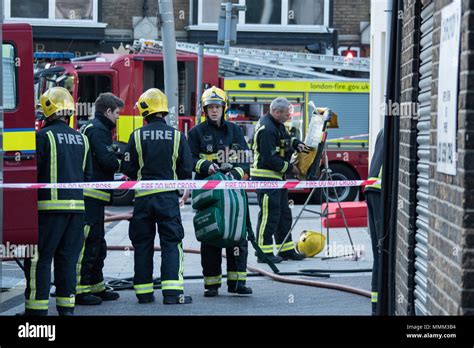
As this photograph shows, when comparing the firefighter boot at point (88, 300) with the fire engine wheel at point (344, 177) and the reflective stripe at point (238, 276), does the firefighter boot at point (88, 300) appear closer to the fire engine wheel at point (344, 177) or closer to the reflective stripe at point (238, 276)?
the reflective stripe at point (238, 276)

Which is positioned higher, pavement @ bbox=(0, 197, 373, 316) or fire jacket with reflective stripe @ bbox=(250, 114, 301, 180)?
fire jacket with reflective stripe @ bbox=(250, 114, 301, 180)

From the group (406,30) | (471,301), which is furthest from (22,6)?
(471,301)

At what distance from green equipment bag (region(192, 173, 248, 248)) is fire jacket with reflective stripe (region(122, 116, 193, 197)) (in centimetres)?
36

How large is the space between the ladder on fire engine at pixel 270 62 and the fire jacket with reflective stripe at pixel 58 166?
12.8 m

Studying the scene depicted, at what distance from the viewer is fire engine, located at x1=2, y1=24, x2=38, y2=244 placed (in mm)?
8133

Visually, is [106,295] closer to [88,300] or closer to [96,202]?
[88,300]

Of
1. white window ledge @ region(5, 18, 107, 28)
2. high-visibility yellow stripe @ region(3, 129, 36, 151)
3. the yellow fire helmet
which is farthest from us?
white window ledge @ region(5, 18, 107, 28)

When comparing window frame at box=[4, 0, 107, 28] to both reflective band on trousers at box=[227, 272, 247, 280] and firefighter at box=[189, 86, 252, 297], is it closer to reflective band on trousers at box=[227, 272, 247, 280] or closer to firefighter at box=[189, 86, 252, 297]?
firefighter at box=[189, 86, 252, 297]

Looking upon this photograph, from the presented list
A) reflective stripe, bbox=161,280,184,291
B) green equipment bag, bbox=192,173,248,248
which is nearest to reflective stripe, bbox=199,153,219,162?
green equipment bag, bbox=192,173,248,248

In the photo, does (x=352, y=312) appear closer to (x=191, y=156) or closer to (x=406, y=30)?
(x=191, y=156)

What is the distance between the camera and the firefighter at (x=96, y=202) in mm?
9547

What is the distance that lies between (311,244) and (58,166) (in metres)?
4.90

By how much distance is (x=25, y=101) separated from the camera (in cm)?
853

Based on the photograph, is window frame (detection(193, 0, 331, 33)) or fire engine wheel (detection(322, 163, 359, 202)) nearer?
fire engine wheel (detection(322, 163, 359, 202))
